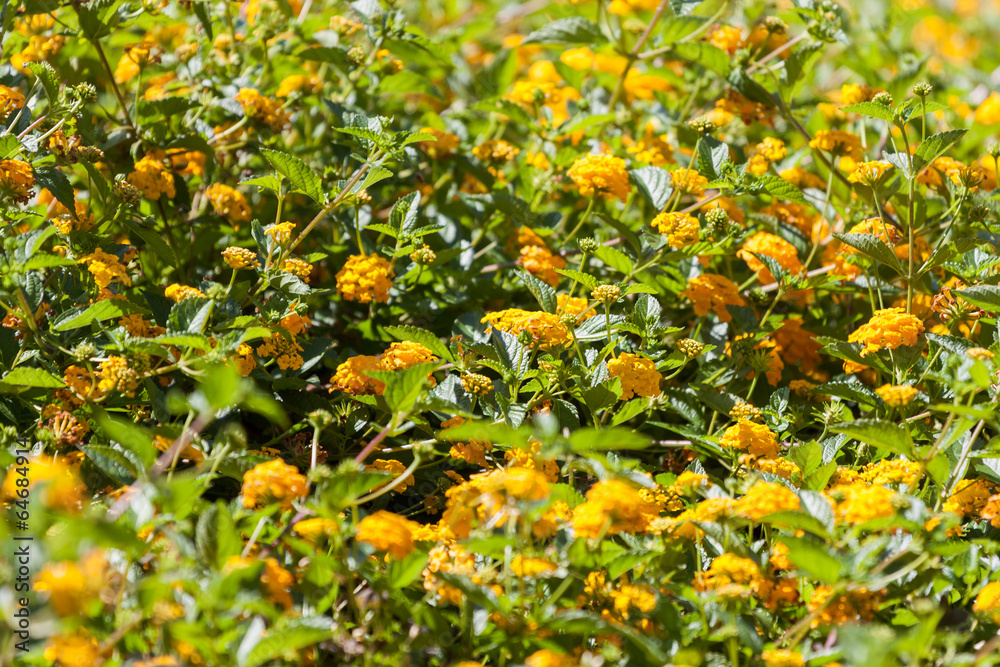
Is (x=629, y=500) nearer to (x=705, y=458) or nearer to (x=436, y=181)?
(x=705, y=458)

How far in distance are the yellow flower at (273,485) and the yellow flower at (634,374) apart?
77 cm

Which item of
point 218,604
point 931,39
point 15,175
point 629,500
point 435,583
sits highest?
point 15,175

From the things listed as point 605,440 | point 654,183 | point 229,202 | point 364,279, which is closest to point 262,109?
point 229,202

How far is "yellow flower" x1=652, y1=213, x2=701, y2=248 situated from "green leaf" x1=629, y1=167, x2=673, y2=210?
24cm

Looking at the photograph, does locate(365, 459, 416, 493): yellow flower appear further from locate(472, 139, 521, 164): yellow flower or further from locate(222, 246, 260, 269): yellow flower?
locate(472, 139, 521, 164): yellow flower

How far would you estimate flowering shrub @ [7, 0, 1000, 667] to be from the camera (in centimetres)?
137

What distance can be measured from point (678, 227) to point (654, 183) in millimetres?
333

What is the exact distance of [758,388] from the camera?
7.61ft

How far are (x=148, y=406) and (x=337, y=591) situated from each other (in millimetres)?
815

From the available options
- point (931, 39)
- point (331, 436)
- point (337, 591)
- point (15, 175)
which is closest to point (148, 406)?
point (331, 436)

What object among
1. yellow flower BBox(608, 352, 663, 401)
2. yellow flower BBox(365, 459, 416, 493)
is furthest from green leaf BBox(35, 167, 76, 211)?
yellow flower BBox(608, 352, 663, 401)

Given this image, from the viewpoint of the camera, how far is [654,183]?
94.4 inches

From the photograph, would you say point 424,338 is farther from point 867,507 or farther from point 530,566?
point 867,507

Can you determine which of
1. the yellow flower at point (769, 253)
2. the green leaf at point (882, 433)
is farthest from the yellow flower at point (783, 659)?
the yellow flower at point (769, 253)
